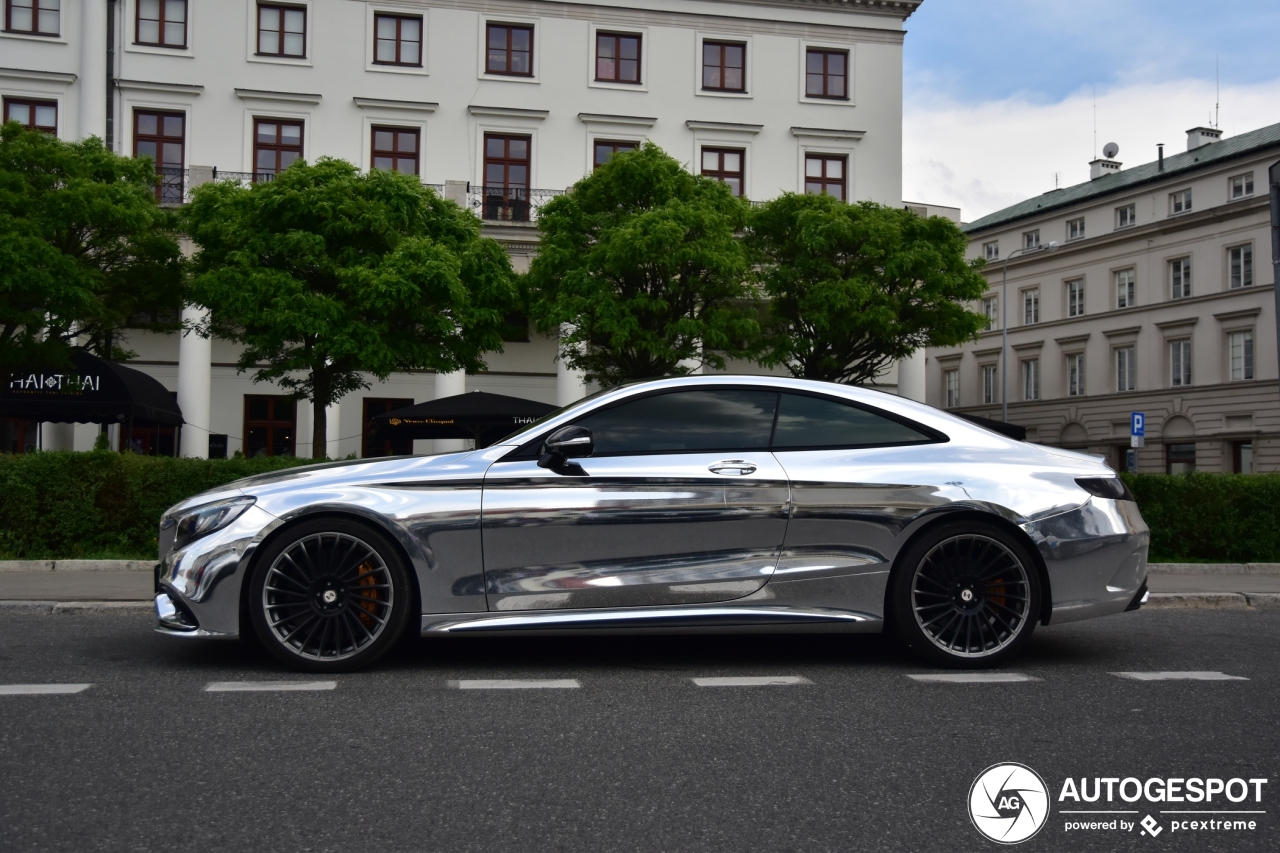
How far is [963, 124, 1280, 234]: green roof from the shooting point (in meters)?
54.2

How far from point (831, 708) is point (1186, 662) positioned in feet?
8.46

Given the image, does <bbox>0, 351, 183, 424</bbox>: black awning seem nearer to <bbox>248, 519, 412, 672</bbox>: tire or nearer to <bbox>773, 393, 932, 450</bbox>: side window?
<bbox>248, 519, 412, 672</bbox>: tire

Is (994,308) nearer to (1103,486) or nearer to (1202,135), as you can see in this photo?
(1202,135)

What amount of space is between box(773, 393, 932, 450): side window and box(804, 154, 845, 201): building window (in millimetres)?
31415

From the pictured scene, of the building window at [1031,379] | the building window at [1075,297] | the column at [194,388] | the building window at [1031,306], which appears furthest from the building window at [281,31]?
the building window at [1031,379]

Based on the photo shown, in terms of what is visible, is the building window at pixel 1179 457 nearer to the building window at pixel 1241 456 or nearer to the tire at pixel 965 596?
the building window at pixel 1241 456

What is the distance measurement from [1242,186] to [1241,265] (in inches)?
145

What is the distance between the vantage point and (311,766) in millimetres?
4078

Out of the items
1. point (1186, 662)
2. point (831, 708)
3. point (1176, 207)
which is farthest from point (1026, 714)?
point (1176, 207)

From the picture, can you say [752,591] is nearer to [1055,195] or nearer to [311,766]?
[311,766]

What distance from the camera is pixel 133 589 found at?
33.1ft

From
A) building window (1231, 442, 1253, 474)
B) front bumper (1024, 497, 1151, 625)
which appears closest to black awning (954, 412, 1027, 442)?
front bumper (1024, 497, 1151, 625)

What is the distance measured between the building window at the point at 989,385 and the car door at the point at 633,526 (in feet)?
208

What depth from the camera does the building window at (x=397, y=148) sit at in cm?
3478
